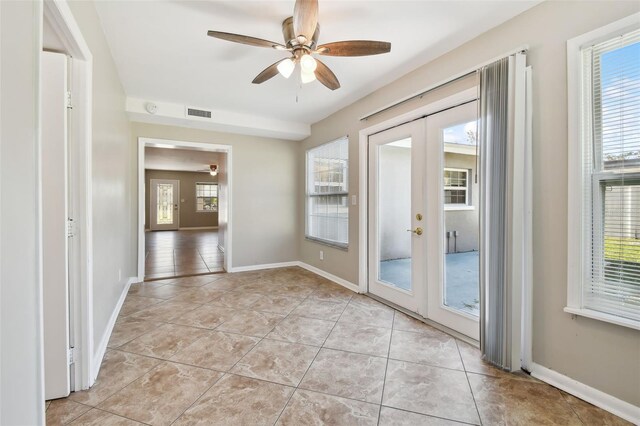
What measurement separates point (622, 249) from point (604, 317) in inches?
15.7

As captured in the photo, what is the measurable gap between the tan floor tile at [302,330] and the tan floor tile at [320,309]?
0.10 m

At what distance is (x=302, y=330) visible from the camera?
2.59m

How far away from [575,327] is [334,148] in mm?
3387

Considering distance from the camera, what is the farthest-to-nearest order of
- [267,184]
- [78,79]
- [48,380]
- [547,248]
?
[267,184] < [547,248] < [78,79] < [48,380]

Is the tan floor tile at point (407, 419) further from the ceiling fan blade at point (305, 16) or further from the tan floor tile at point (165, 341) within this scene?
the ceiling fan blade at point (305, 16)

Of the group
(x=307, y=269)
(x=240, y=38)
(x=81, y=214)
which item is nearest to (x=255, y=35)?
(x=240, y=38)

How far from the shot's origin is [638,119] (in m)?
1.52

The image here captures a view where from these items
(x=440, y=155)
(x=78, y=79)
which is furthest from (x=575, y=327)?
(x=78, y=79)

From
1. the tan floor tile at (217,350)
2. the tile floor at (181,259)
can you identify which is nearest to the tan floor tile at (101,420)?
the tan floor tile at (217,350)

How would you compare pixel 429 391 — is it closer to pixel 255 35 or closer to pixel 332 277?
pixel 332 277

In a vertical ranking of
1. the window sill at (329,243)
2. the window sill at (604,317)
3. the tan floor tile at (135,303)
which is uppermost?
the window sill at (329,243)

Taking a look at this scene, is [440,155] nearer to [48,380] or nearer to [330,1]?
[330,1]

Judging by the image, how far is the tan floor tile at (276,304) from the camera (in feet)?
10.1

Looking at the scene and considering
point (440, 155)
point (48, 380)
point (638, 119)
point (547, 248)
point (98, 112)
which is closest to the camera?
point (638, 119)
